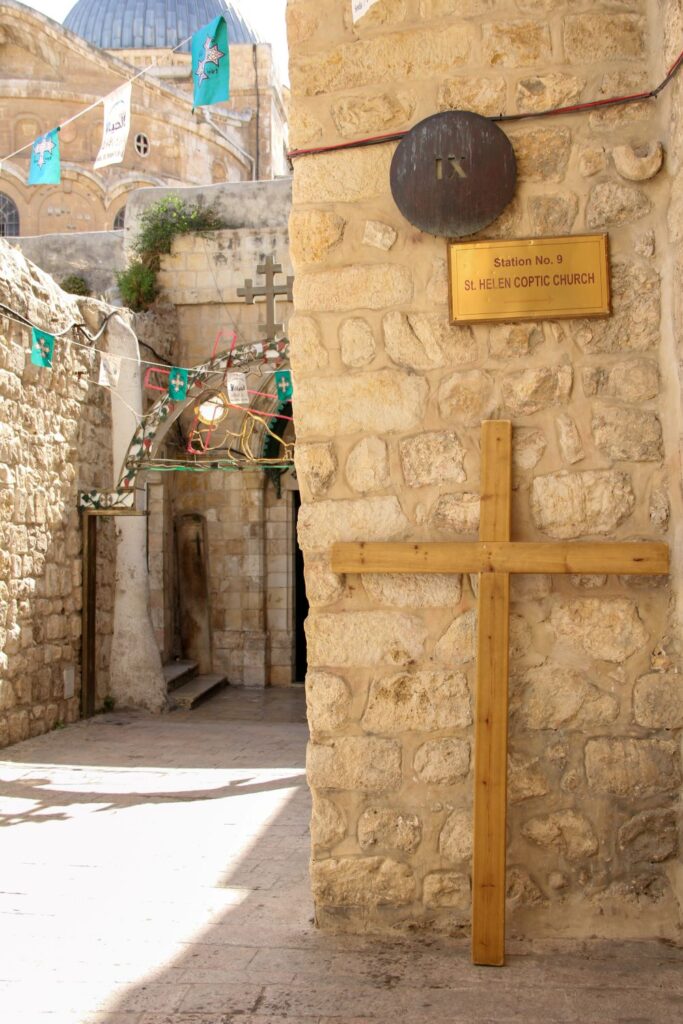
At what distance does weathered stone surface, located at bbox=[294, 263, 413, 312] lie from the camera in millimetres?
3100

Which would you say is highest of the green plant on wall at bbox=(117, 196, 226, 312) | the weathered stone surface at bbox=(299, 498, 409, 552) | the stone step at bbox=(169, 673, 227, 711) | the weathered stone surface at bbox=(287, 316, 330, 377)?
the green plant on wall at bbox=(117, 196, 226, 312)

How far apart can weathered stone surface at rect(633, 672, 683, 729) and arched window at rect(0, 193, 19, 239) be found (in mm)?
24673

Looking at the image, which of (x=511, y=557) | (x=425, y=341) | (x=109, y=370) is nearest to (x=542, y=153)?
(x=425, y=341)

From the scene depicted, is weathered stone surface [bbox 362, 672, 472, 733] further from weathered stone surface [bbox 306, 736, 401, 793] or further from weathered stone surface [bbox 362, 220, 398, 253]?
weathered stone surface [bbox 362, 220, 398, 253]

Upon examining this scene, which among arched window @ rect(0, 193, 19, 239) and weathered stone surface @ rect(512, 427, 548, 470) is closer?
weathered stone surface @ rect(512, 427, 548, 470)

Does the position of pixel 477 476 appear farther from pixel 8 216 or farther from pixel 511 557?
pixel 8 216

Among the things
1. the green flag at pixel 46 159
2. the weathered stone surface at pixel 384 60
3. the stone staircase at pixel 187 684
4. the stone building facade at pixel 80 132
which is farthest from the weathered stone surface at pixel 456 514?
the stone building facade at pixel 80 132

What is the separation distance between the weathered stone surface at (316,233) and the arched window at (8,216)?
23693mm

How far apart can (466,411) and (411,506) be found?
337 mm

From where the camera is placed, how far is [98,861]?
4094 mm

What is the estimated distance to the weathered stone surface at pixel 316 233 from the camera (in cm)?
315

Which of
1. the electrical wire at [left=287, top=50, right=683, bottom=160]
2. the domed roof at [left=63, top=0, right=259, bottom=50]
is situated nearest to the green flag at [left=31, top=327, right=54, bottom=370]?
the electrical wire at [left=287, top=50, right=683, bottom=160]

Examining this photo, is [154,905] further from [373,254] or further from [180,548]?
[180,548]

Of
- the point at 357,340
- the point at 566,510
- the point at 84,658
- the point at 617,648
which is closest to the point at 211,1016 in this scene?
the point at 617,648
